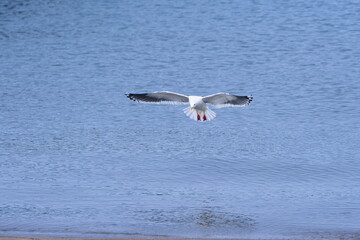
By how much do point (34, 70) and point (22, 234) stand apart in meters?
A: 11.6

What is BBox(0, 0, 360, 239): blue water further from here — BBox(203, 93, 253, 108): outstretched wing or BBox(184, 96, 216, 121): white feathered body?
BBox(203, 93, 253, 108): outstretched wing

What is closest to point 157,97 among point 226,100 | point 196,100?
A: point 196,100

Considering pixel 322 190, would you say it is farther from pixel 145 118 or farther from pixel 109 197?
pixel 145 118

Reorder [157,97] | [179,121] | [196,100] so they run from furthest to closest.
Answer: [179,121], [157,97], [196,100]

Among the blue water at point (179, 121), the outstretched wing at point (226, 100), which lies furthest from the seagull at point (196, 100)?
the blue water at point (179, 121)

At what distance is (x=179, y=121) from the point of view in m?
18.0

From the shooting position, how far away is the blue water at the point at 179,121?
1262 cm

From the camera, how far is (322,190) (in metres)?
13.7

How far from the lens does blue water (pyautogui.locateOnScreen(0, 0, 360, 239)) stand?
12625mm

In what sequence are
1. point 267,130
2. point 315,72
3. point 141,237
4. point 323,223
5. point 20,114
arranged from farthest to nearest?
point 315,72
point 20,114
point 267,130
point 323,223
point 141,237

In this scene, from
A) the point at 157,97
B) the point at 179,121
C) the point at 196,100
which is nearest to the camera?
the point at 196,100

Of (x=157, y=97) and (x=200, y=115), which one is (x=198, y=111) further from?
(x=157, y=97)

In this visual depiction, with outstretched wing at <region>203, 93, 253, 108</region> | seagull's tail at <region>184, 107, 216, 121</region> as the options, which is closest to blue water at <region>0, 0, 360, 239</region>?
seagull's tail at <region>184, 107, 216, 121</region>

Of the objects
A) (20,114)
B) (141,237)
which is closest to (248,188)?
(141,237)
